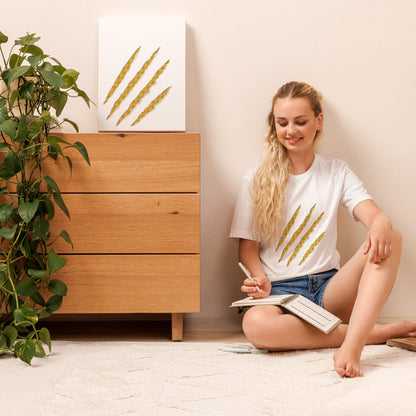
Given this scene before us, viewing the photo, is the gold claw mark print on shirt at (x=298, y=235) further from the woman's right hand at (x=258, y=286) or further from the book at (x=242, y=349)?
the book at (x=242, y=349)

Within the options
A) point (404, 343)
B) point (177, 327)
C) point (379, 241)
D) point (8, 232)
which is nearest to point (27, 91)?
point (8, 232)

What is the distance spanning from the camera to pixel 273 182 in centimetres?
180

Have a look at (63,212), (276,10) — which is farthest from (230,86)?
(63,212)

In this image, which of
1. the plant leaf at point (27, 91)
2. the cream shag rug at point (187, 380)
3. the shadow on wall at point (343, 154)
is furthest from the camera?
the shadow on wall at point (343, 154)

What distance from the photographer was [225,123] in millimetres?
2006

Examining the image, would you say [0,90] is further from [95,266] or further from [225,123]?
[225,123]

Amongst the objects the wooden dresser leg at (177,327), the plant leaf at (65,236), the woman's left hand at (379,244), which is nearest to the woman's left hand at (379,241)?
the woman's left hand at (379,244)

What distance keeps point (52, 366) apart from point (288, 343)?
67 centimetres

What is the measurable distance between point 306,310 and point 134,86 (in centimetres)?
100

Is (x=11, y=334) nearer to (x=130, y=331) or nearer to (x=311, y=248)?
(x=130, y=331)

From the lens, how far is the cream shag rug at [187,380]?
1.14 m

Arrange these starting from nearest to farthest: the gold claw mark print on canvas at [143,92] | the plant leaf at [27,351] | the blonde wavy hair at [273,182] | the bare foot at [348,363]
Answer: the bare foot at [348,363]
the plant leaf at [27,351]
the blonde wavy hair at [273,182]
the gold claw mark print on canvas at [143,92]

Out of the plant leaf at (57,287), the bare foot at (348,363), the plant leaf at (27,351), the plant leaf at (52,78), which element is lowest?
the plant leaf at (27,351)

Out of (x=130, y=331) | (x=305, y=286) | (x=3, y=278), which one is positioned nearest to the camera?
(x=3, y=278)
